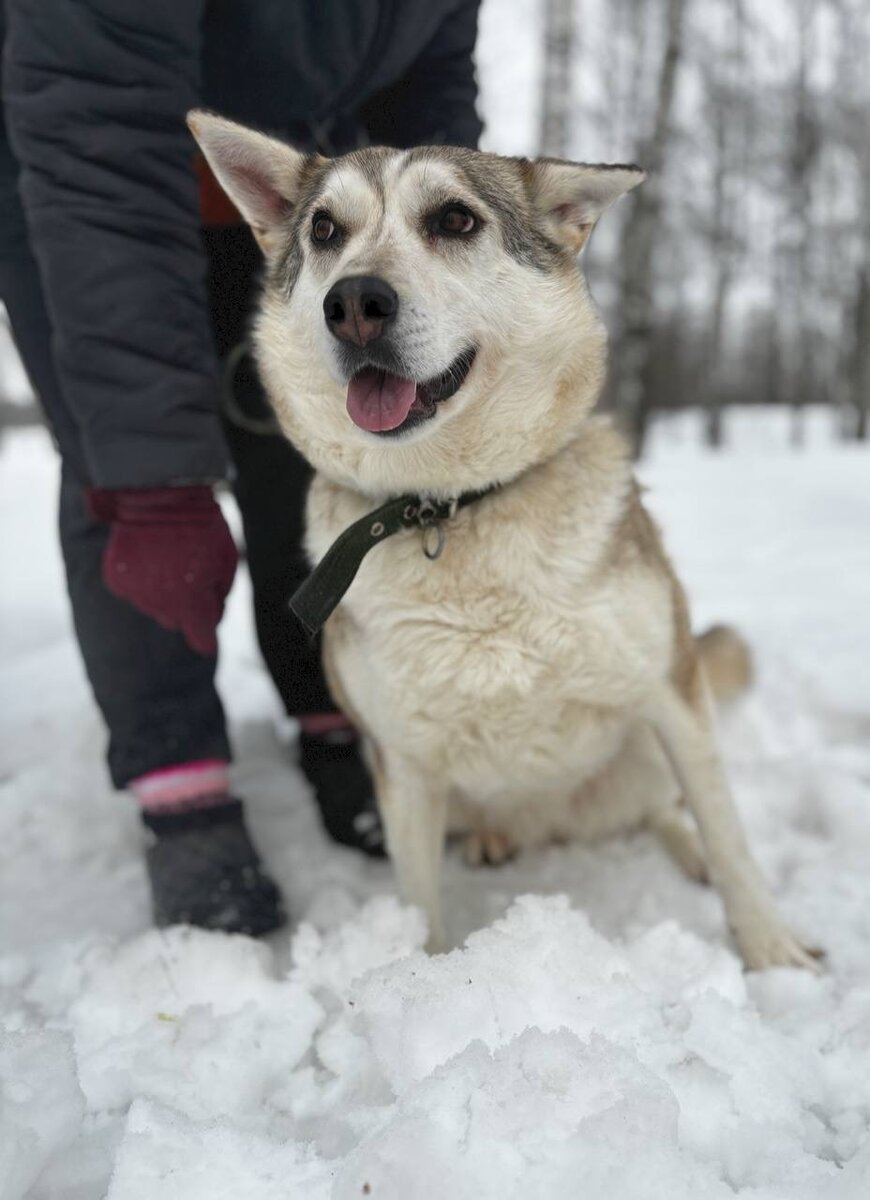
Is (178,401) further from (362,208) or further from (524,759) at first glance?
(524,759)

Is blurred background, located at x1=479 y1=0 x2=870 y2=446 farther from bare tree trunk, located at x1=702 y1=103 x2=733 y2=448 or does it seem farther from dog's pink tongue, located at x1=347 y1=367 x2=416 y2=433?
dog's pink tongue, located at x1=347 y1=367 x2=416 y2=433

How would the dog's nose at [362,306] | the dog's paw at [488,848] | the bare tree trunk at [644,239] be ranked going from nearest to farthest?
1. the dog's nose at [362,306]
2. the dog's paw at [488,848]
3. the bare tree trunk at [644,239]

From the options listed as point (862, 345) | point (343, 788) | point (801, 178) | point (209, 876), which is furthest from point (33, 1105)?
point (862, 345)

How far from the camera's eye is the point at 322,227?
5.16 ft

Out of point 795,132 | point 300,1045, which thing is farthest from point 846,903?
point 795,132

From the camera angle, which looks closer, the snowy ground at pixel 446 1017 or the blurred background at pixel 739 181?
the snowy ground at pixel 446 1017

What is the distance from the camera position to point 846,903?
1.59 m

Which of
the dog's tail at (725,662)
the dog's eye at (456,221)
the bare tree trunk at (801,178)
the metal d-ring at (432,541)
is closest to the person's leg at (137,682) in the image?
the metal d-ring at (432,541)

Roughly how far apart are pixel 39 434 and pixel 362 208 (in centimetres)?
3295

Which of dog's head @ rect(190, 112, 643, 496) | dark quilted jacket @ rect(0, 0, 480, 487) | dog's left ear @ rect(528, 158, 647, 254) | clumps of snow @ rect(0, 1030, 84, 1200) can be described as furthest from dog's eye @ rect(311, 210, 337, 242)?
clumps of snow @ rect(0, 1030, 84, 1200)

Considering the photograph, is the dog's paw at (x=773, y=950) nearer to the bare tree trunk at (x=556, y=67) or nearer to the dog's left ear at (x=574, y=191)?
the dog's left ear at (x=574, y=191)

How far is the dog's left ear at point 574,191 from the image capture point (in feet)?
5.01

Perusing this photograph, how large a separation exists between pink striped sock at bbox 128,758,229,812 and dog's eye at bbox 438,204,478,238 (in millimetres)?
1171

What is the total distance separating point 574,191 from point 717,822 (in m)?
1.17
